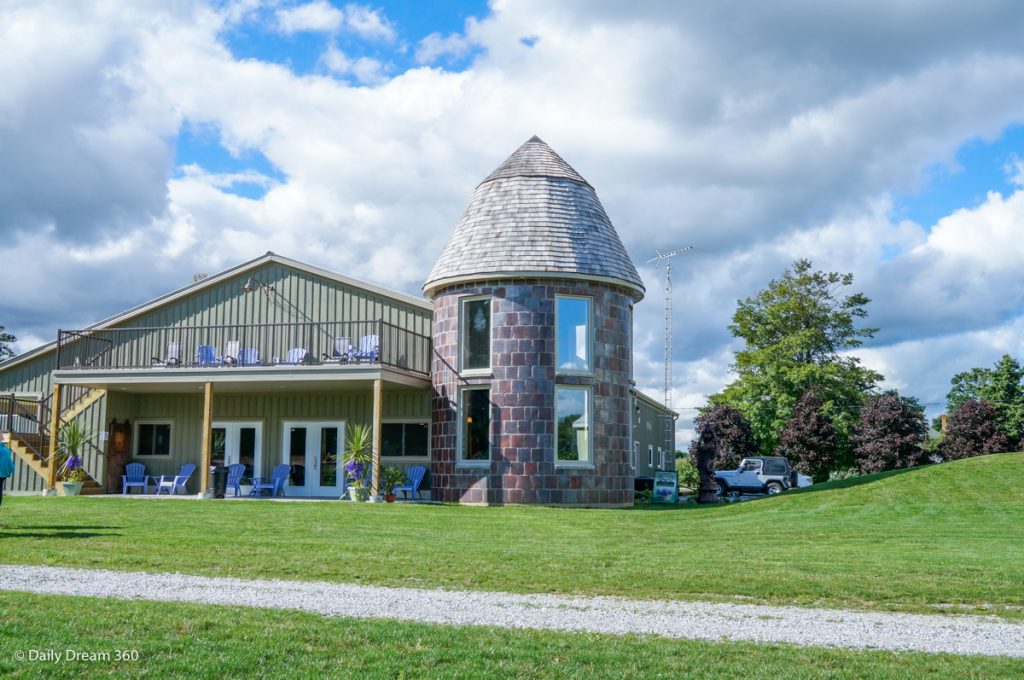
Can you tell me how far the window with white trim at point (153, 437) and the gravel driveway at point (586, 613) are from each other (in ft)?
57.9

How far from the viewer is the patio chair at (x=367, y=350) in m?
21.9

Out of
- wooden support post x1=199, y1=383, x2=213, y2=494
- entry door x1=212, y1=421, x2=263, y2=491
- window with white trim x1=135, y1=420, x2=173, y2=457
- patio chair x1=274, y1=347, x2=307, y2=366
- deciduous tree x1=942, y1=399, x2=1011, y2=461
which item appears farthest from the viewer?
deciduous tree x1=942, y1=399, x2=1011, y2=461

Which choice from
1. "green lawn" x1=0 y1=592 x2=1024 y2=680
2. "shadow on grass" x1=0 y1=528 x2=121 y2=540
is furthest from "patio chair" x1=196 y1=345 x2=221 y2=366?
"green lawn" x1=0 y1=592 x2=1024 y2=680

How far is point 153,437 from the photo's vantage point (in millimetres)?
26422

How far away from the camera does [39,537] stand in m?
12.6

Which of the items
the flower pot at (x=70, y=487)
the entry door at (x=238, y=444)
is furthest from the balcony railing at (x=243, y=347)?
the flower pot at (x=70, y=487)

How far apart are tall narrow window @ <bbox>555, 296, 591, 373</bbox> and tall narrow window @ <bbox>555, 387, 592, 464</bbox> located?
0.54 m

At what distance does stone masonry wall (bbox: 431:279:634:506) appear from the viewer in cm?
2052

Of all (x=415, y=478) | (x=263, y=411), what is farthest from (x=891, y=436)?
(x=263, y=411)

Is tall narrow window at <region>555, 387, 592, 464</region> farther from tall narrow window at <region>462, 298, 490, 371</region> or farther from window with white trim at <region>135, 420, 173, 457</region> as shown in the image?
window with white trim at <region>135, 420, 173, 457</region>

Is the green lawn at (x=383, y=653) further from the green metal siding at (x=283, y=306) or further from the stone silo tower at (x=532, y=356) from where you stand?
the green metal siding at (x=283, y=306)

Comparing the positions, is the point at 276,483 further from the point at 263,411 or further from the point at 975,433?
the point at 975,433

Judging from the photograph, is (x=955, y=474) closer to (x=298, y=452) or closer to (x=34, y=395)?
(x=298, y=452)

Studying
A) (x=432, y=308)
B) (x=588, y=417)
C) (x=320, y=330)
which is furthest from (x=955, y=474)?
(x=320, y=330)
